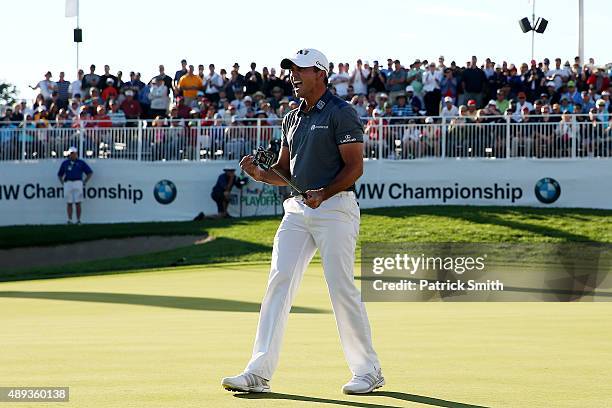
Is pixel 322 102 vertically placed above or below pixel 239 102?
below

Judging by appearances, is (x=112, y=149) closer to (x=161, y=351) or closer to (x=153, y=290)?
(x=153, y=290)

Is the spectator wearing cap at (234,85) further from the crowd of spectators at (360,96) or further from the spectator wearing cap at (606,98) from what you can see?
the spectator wearing cap at (606,98)

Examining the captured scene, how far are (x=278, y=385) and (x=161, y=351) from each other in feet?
6.81

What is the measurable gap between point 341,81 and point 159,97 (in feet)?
16.8

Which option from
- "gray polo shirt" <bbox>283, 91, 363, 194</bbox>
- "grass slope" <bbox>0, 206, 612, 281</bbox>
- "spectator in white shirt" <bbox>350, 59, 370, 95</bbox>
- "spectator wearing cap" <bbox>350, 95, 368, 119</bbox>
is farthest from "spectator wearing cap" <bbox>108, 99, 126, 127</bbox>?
"gray polo shirt" <bbox>283, 91, 363, 194</bbox>

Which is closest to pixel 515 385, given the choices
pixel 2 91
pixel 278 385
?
pixel 278 385

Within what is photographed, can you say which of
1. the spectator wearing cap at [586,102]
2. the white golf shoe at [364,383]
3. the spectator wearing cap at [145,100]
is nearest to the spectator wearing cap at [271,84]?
the spectator wearing cap at [145,100]

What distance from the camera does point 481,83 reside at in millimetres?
30891

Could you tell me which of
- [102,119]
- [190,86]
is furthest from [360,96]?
[102,119]

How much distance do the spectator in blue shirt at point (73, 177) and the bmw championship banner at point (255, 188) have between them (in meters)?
0.42

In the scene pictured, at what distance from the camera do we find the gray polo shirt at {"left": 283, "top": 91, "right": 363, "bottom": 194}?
7.66 meters

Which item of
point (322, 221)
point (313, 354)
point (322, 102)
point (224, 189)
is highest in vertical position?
point (322, 102)

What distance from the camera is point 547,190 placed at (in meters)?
30.5

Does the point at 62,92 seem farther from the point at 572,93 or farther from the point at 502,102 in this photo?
the point at 572,93
